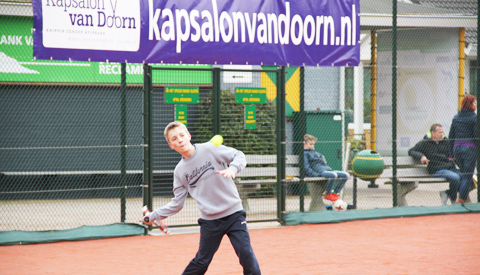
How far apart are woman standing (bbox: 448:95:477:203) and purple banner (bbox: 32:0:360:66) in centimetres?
257

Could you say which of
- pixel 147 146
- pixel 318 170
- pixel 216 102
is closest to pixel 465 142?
pixel 318 170

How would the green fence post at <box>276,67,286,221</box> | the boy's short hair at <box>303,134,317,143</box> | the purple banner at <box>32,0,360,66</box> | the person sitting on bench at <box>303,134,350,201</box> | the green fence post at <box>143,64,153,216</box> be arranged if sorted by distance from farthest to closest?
the boy's short hair at <box>303,134,317,143</box> → the person sitting on bench at <box>303,134,350,201</box> → the green fence post at <box>276,67,286,221</box> → the green fence post at <box>143,64,153,216</box> → the purple banner at <box>32,0,360,66</box>

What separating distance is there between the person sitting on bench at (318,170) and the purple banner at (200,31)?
1.54 meters

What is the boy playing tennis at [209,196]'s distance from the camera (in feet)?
15.9

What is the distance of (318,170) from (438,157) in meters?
2.49

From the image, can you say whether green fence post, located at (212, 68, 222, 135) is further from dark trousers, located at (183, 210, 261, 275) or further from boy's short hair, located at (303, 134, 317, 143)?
dark trousers, located at (183, 210, 261, 275)

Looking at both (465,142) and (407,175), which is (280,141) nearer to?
(407,175)

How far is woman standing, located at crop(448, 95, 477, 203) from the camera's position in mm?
11359

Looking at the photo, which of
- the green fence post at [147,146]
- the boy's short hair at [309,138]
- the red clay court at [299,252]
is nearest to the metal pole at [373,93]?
the boy's short hair at [309,138]

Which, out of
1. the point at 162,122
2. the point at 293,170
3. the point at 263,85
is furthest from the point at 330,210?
the point at 162,122

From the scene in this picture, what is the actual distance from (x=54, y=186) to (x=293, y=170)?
574cm

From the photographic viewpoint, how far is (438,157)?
11.5 m

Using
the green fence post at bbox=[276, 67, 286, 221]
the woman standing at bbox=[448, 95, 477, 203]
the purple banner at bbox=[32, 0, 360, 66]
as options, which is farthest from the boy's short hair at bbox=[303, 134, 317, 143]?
the woman standing at bbox=[448, 95, 477, 203]

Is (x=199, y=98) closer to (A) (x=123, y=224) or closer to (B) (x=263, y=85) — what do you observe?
(B) (x=263, y=85)
